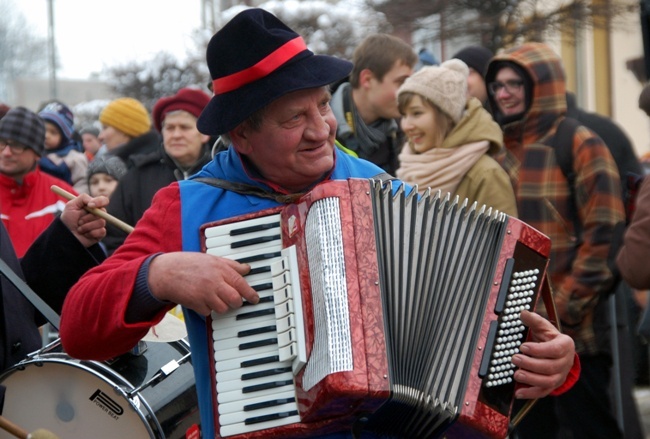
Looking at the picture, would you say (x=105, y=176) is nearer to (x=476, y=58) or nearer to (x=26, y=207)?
(x=26, y=207)

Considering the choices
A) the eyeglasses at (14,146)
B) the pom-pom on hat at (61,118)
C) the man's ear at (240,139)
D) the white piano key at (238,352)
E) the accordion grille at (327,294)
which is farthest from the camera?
the pom-pom on hat at (61,118)

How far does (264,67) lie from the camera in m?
2.91

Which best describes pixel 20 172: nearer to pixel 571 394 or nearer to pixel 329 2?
pixel 571 394

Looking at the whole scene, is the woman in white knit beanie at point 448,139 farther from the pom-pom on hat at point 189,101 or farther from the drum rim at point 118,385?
the drum rim at point 118,385

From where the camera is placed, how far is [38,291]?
13.6 feet

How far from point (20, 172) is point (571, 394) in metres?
3.98


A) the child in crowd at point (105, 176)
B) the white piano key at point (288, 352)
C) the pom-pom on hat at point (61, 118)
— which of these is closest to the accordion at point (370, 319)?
the white piano key at point (288, 352)

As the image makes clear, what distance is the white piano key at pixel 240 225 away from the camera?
2.80 metres

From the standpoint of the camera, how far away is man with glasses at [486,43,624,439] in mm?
4836

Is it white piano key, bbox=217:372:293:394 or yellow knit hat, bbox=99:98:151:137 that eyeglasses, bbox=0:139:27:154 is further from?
white piano key, bbox=217:372:293:394

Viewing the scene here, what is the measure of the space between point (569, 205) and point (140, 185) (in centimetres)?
263

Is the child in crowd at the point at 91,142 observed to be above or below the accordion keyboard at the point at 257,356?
below

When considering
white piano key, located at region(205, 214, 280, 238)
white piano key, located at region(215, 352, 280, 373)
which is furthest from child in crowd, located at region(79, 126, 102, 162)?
white piano key, located at region(215, 352, 280, 373)

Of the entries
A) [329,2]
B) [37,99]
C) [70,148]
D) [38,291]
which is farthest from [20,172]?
[37,99]
